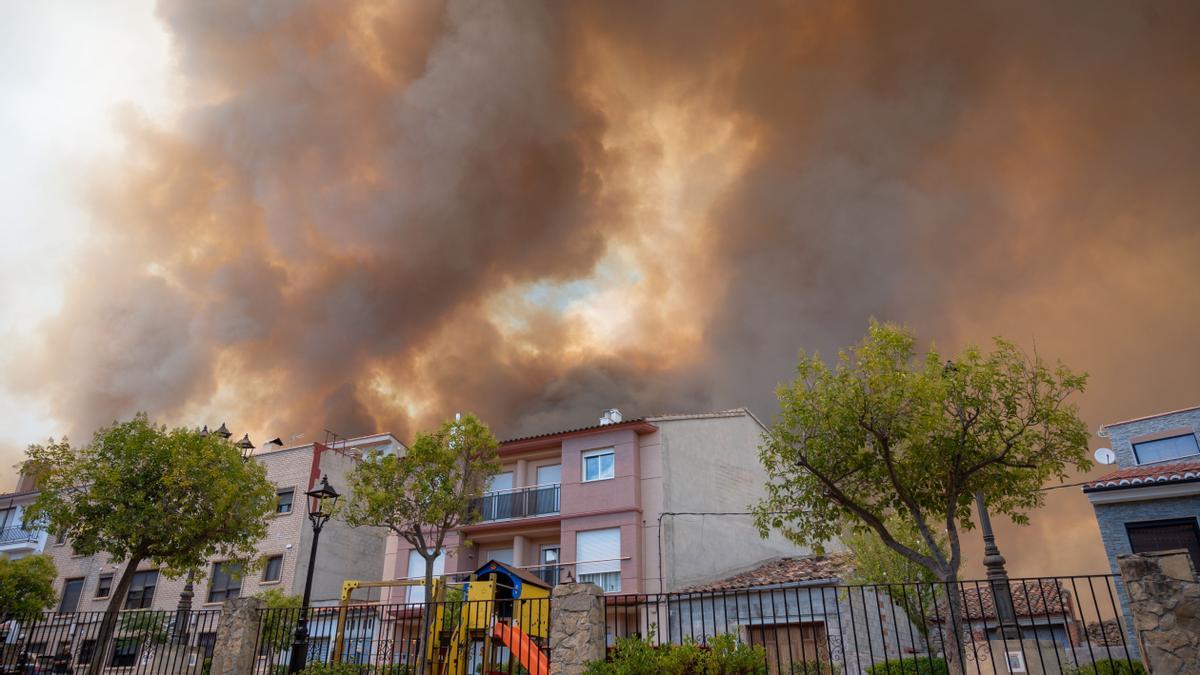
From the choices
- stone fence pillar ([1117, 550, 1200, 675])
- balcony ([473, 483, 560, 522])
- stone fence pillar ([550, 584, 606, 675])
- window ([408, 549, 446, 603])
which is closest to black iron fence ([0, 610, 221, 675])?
stone fence pillar ([550, 584, 606, 675])

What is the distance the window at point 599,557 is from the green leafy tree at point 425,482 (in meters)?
6.16

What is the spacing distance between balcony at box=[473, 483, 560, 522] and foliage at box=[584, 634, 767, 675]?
778 inches

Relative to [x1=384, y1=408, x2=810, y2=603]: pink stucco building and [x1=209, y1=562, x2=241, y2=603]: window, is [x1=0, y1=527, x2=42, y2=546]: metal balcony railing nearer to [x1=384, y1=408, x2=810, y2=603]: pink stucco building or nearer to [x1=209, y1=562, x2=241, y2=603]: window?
[x1=209, y1=562, x2=241, y2=603]: window

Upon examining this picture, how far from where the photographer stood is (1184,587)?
9664 mm

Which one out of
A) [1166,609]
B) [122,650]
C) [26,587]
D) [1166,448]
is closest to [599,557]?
[122,650]

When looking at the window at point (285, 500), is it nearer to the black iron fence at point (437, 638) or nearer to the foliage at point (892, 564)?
the black iron fence at point (437, 638)

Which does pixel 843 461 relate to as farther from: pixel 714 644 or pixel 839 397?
pixel 714 644

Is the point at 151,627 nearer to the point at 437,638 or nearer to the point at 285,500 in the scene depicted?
the point at 437,638

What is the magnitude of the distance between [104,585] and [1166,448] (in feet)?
160

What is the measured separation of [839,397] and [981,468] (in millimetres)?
3126

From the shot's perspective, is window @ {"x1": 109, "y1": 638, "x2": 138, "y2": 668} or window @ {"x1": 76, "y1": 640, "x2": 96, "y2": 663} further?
window @ {"x1": 76, "y1": 640, "x2": 96, "y2": 663}

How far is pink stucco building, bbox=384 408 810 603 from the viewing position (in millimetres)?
29328

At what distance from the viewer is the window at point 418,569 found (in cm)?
3250

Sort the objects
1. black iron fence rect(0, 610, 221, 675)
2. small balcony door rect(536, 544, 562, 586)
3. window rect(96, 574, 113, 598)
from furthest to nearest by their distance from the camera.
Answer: window rect(96, 574, 113, 598)
small balcony door rect(536, 544, 562, 586)
black iron fence rect(0, 610, 221, 675)
